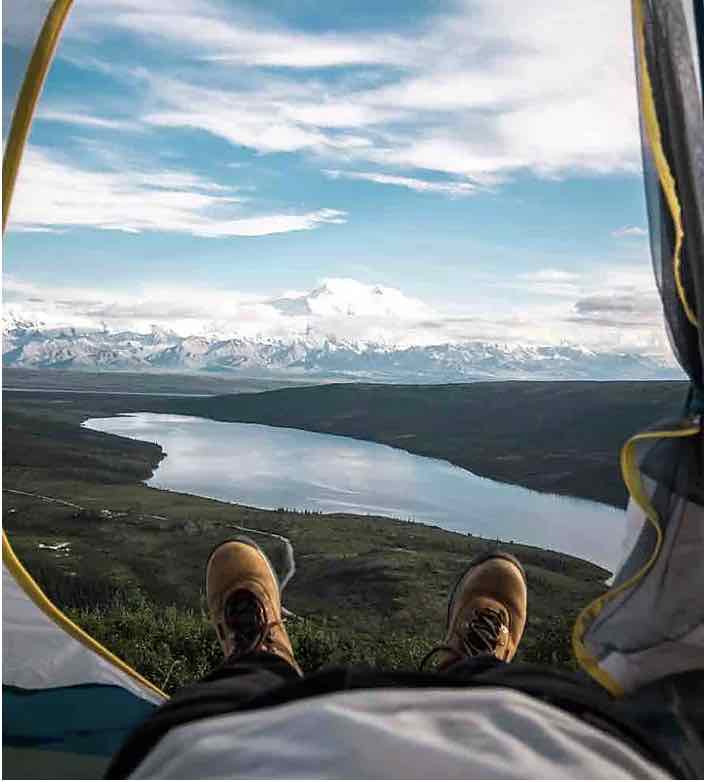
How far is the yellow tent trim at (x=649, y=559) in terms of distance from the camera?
3.95ft

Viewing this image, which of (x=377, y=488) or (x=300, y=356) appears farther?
(x=300, y=356)

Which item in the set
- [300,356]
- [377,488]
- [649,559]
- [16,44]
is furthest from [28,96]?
[300,356]

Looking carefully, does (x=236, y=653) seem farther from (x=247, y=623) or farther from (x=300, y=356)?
(x=300, y=356)

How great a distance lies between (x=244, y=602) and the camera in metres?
1.43

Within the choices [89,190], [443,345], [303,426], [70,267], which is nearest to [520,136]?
[89,190]

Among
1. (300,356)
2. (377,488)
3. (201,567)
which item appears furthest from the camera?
(300,356)

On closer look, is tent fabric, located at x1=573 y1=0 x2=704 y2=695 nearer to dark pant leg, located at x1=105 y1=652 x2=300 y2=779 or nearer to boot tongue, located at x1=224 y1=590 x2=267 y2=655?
boot tongue, located at x1=224 y1=590 x2=267 y2=655

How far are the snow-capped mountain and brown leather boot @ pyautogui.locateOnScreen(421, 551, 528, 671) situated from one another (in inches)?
2391

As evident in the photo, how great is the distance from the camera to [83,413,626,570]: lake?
392cm

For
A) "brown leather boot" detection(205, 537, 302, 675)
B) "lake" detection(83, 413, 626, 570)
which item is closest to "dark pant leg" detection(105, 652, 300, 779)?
"brown leather boot" detection(205, 537, 302, 675)

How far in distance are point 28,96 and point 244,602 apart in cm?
89

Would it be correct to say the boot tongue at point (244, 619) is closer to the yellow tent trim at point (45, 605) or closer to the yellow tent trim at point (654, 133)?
the yellow tent trim at point (45, 605)

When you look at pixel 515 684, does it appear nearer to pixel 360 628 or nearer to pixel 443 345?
pixel 360 628

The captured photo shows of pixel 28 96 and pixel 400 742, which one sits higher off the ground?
pixel 28 96
